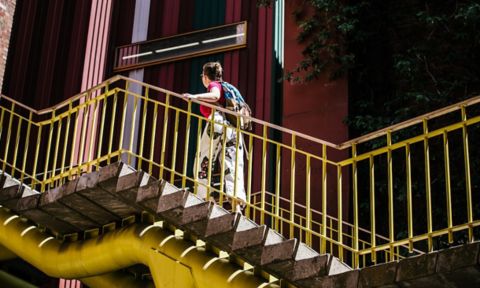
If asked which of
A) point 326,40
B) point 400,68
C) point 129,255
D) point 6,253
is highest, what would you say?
point 326,40

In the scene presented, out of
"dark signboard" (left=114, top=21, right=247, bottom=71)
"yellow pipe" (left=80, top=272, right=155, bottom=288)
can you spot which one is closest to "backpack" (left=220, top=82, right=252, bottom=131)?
"yellow pipe" (left=80, top=272, right=155, bottom=288)

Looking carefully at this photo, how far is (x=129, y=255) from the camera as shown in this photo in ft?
26.3

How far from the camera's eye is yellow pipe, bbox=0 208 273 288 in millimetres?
7344

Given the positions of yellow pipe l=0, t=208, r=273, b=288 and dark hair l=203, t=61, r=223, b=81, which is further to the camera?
dark hair l=203, t=61, r=223, b=81

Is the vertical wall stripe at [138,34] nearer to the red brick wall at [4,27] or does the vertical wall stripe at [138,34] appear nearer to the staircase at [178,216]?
the red brick wall at [4,27]

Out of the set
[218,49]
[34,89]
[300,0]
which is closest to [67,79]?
[34,89]

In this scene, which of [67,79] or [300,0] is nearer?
[300,0]

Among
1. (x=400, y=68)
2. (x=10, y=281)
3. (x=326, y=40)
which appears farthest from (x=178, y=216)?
(x=326, y=40)

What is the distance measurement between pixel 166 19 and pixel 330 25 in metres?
3.23

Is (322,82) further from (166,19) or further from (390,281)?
(390,281)

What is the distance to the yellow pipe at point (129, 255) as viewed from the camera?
24.1 feet

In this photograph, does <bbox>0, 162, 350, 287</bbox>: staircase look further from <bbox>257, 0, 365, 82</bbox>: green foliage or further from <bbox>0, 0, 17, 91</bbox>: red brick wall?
<bbox>257, 0, 365, 82</bbox>: green foliage

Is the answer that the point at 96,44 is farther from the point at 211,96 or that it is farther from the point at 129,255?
the point at 129,255

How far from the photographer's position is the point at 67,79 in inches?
553
